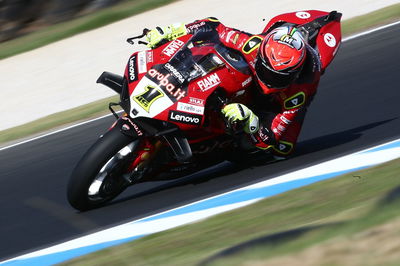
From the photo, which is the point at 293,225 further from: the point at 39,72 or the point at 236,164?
the point at 39,72

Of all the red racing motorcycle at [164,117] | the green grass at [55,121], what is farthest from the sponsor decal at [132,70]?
the green grass at [55,121]

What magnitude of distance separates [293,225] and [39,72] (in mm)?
8270

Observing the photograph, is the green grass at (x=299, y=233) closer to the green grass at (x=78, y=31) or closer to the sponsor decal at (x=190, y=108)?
the sponsor decal at (x=190, y=108)

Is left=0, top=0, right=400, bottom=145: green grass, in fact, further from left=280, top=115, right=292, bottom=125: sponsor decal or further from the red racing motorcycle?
left=280, top=115, right=292, bottom=125: sponsor decal

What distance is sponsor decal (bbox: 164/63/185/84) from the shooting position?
5922mm

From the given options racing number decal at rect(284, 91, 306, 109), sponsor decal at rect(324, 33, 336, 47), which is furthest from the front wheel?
sponsor decal at rect(324, 33, 336, 47)

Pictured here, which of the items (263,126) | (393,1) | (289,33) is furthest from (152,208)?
(393,1)

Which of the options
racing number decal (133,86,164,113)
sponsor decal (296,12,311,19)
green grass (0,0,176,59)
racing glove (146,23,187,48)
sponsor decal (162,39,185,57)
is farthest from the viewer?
green grass (0,0,176,59)

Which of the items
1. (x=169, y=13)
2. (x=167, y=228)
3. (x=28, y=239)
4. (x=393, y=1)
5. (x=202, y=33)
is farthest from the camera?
(x=169, y=13)

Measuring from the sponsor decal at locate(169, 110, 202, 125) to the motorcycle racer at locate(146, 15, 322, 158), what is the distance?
23 centimetres

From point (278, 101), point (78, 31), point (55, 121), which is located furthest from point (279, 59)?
point (78, 31)

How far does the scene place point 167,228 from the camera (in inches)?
220

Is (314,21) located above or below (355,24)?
above

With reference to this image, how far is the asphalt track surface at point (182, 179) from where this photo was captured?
6219 millimetres
